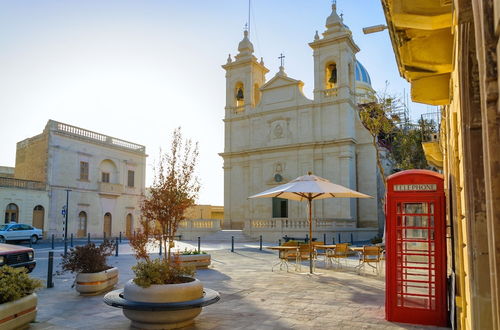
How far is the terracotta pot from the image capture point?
20.2 feet

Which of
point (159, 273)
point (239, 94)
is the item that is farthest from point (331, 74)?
point (159, 273)

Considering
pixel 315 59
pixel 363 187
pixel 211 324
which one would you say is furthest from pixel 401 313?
pixel 315 59

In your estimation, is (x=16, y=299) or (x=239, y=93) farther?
(x=239, y=93)

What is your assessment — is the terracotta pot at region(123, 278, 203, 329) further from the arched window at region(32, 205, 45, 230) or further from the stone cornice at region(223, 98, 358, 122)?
the arched window at region(32, 205, 45, 230)

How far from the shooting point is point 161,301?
618 centimetres

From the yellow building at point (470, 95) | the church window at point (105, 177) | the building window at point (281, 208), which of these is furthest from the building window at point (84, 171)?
the yellow building at point (470, 95)

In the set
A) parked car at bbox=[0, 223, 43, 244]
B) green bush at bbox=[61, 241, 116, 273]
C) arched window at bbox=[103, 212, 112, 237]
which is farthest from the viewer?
arched window at bbox=[103, 212, 112, 237]

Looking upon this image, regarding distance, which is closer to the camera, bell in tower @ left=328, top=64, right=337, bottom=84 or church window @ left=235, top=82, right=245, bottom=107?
bell in tower @ left=328, top=64, right=337, bottom=84

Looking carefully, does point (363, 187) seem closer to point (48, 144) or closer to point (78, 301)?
point (48, 144)

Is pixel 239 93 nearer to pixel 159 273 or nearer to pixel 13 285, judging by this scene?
pixel 159 273

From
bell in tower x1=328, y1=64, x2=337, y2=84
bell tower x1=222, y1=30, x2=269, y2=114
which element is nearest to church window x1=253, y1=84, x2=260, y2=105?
bell tower x1=222, y1=30, x2=269, y2=114

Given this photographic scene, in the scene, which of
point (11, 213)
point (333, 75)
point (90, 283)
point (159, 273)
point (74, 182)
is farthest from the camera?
point (74, 182)

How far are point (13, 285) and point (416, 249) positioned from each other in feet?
20.0

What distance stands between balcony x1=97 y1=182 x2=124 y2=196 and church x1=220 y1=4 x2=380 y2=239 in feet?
34.6
